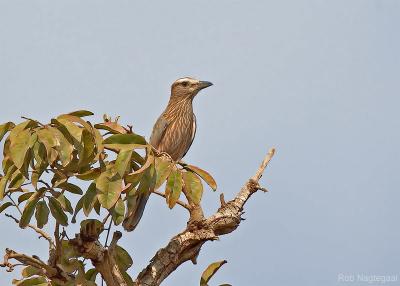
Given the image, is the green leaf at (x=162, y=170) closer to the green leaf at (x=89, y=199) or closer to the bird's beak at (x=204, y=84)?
the green leaf at (x=89, y=199)

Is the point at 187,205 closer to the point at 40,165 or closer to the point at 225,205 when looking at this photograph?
the point at 225,205

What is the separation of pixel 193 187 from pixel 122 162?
1.83 feet

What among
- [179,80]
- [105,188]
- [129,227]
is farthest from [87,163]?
[179,80]

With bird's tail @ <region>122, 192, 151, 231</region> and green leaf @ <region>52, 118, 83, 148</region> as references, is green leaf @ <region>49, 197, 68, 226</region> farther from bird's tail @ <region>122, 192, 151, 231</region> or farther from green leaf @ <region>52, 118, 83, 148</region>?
bird's tail @ <region>122, 192, 151, 231</region>

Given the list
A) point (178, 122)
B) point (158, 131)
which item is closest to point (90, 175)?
point (158, 131)

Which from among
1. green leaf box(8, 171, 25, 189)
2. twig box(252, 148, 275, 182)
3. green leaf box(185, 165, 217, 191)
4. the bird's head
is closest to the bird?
the bird's head

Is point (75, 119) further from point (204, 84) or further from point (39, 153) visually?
point (204, 84)

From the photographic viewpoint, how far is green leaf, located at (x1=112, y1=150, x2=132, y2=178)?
4172 mm

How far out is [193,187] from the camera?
15.0 ft

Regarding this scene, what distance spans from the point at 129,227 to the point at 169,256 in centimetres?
125

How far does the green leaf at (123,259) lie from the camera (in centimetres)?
517

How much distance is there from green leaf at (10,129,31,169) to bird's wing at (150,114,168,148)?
451cm

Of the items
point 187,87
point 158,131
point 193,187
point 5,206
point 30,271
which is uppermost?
point 187,87

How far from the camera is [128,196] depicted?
4383mm
